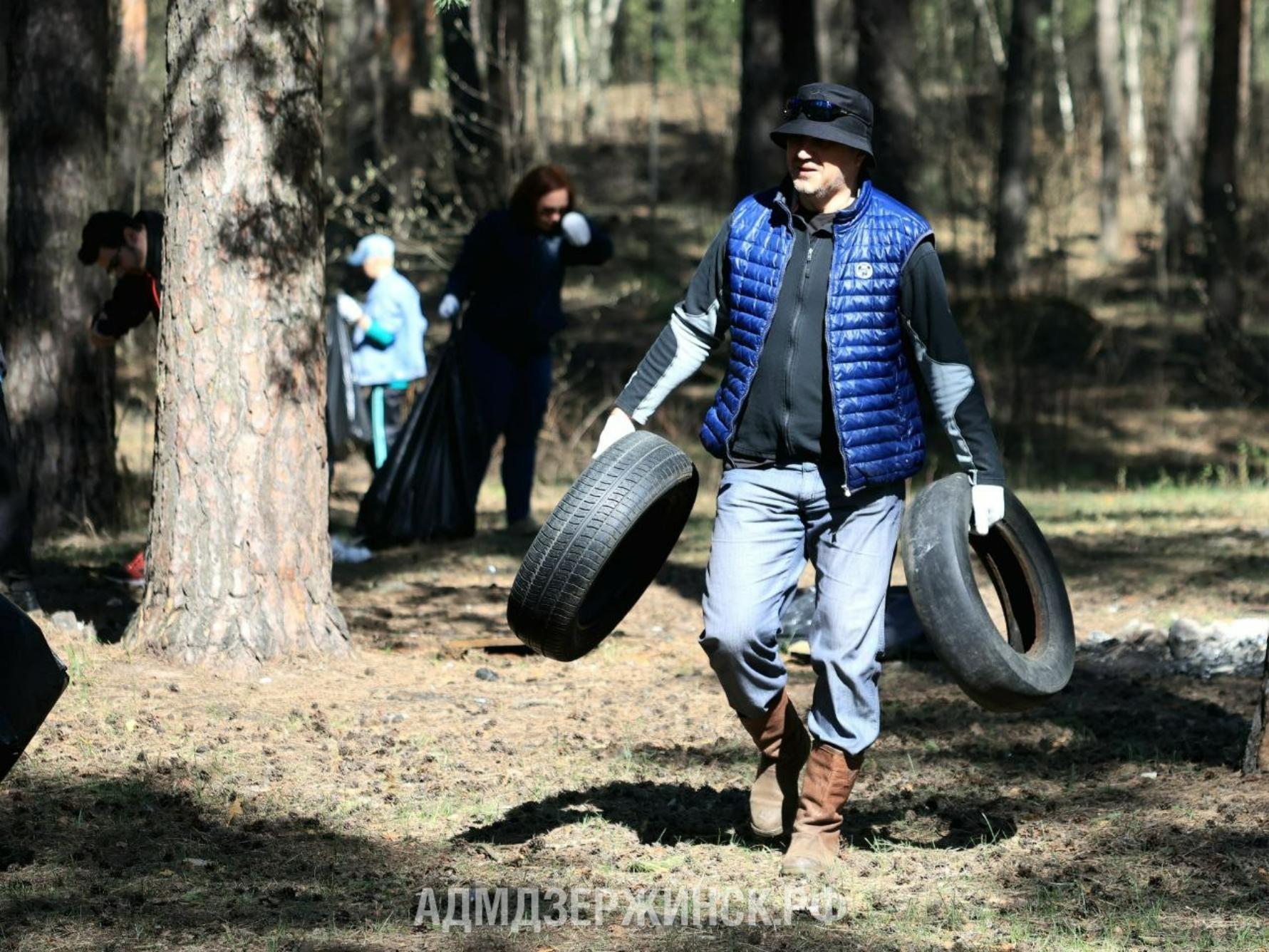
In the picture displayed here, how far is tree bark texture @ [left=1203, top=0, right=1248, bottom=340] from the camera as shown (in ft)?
64.7

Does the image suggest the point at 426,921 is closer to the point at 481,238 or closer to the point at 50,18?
the point at 481,238

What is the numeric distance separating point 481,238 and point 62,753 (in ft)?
16.3

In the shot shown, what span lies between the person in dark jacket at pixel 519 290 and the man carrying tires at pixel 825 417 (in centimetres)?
508

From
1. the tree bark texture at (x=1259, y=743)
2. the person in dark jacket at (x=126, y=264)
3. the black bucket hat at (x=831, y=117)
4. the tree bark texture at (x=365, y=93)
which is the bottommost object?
the tree bark texture at (x=1259, y=743)

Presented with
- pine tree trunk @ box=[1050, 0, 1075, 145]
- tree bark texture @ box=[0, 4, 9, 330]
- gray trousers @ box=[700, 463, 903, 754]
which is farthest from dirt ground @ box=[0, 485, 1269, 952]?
pine tree trunk @ box=[1050, 0, 1075, 145]

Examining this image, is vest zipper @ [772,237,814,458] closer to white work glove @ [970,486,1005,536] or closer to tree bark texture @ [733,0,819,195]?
white work glove @ [970,486,1005,536]

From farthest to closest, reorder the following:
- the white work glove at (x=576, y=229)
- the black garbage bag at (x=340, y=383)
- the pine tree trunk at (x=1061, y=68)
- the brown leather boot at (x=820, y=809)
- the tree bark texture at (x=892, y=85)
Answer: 1. the pine tree trunk at (x=1061, y=68)
2. the tree bark texture at (x=892, y=85)
3. the black garbage bag at (x=340, y=383)
4. the white work glove at (x=576, y=229)
5. the brown leather boot at (x=820, y=809)

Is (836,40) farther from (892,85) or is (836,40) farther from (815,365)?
(815,365)

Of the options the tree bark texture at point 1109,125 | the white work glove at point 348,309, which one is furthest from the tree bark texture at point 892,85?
the tree bark texture at point 1109,125

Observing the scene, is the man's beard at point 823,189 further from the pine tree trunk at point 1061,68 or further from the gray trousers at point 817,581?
the pine tree trunk at point 1061,68

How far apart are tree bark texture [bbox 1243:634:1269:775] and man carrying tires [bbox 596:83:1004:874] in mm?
1392

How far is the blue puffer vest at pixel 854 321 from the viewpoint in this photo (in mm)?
4512

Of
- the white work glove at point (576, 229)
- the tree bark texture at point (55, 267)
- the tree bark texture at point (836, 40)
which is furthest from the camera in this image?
the tree bark texture at point (836, 40)

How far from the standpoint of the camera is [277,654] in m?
6.83
